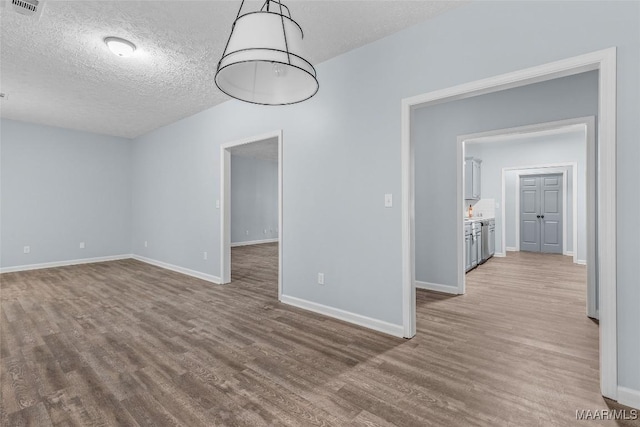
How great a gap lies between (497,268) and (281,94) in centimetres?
590

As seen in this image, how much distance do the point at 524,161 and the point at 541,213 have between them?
170 cm

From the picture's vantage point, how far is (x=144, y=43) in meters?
3.04

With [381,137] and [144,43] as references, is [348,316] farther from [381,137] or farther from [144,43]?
[144,43]

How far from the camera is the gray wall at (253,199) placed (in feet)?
31.2

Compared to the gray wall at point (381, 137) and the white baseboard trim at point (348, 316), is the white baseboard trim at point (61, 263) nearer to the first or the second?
the gray wall at point (381, 137)

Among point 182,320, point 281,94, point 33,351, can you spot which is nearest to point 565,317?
point 281,94

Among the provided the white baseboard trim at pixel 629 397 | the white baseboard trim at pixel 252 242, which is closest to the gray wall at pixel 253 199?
the white baseboard trim at pixel 252 242

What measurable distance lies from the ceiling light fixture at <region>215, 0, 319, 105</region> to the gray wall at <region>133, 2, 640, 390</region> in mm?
1483

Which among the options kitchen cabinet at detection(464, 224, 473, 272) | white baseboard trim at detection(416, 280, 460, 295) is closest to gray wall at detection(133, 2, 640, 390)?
white baseboard trim at detection(416, 280, 460, 295)

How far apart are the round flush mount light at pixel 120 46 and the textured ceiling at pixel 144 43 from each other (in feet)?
0.23

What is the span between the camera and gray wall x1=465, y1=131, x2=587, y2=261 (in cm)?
681

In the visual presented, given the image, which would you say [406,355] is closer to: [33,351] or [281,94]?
[281,94]

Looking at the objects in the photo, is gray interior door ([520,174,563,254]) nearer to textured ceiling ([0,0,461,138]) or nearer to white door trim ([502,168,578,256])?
white door trim ([502,168,578,256])

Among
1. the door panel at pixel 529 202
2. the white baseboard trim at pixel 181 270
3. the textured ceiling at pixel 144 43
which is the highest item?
the textured ceiling at pixel 144 43
